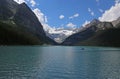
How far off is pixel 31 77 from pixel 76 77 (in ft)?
36.1

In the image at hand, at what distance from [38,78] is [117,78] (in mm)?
18870

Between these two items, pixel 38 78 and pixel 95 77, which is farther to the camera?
pixel 95 77

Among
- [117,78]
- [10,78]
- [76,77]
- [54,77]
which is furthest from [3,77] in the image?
[117,78]

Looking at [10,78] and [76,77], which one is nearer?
[10,78]

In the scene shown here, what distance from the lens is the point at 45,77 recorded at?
5603 centimetres

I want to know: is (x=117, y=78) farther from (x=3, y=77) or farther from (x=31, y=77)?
(x=3, y=77)

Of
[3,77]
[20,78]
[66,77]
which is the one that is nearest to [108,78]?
[66,77]

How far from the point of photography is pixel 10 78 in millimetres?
53375

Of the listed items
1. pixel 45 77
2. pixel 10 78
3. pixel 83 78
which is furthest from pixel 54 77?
pixel 10 78

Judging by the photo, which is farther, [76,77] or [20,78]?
[76,77]

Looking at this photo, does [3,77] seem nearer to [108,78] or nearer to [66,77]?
[66,77]

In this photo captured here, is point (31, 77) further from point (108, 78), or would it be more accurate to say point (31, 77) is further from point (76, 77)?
point (108, 78)

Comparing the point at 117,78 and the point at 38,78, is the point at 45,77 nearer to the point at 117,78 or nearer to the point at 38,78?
the point at 38,78

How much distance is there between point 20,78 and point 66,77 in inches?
438
